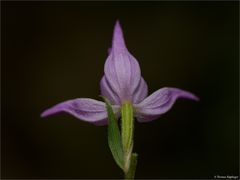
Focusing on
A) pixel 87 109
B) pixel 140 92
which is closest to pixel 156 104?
pixel 140 92

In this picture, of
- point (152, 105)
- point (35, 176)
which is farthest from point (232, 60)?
point (152, 105)

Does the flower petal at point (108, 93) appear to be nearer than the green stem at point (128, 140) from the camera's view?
No


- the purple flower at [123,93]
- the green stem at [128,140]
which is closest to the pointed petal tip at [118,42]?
the purple flower at [123,93]

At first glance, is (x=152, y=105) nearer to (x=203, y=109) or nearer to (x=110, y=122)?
(x=110, y=122)

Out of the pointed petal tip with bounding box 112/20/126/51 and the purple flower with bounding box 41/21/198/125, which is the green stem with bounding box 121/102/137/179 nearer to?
the purple flower with bounding box 41/21/198/125

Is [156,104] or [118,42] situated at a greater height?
[118,42]

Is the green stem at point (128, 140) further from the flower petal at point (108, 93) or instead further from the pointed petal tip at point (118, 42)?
the pointed petal tip at point (118, 42)

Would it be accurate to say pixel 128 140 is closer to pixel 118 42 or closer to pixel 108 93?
pixel 108 93

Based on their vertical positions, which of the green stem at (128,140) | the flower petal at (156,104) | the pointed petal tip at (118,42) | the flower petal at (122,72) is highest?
the pointed petal tip at (118,42)
